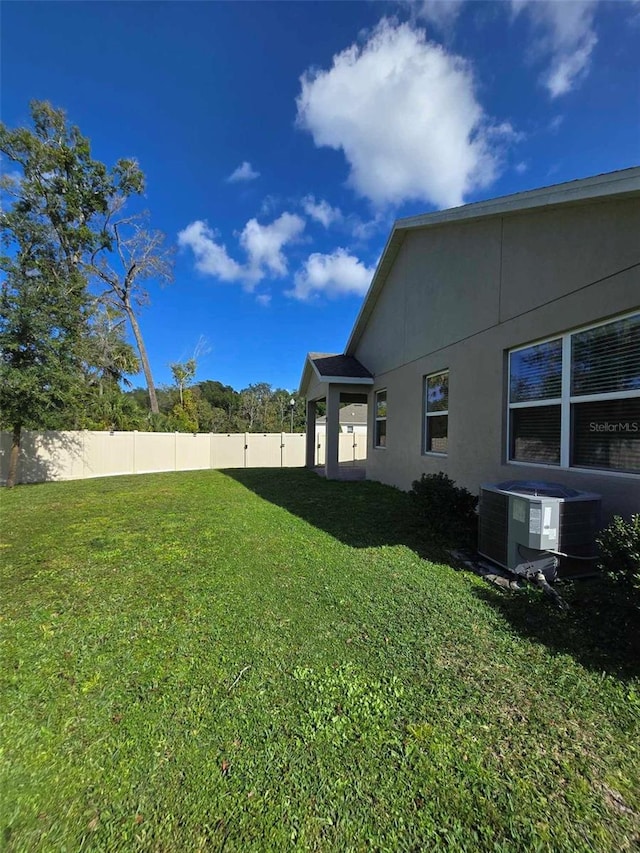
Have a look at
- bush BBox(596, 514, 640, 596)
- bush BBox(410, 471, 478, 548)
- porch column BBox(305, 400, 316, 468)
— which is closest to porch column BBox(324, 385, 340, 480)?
porch column BBox(305, 400, 316, 468)

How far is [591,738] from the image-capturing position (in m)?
1.94

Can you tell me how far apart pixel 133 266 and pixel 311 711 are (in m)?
23.8

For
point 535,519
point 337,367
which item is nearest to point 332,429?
point 337,367

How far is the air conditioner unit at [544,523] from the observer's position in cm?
352

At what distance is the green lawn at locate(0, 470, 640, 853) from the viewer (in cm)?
151

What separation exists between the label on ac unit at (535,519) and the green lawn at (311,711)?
56 cm

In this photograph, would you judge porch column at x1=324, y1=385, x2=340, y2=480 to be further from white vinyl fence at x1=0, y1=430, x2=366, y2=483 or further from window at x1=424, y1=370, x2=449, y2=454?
white vinyl fence at x1=0, y1=430, x2=366, y2=483

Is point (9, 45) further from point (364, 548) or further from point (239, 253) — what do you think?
point (364, 548)

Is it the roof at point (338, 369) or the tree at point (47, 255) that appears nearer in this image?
the tree at point (47, 255)

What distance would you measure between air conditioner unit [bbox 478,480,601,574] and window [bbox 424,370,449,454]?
11.0 feet

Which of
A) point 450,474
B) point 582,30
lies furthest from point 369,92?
point 450,474

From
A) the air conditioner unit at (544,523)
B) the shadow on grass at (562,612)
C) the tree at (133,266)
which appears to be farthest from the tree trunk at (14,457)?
the air conditioner unit at (544,523)

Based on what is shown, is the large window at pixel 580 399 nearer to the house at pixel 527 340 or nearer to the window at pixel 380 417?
the house at pixel 527 340

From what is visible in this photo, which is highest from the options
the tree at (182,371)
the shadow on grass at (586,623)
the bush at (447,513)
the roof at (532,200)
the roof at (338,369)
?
the tree at (182,371)
